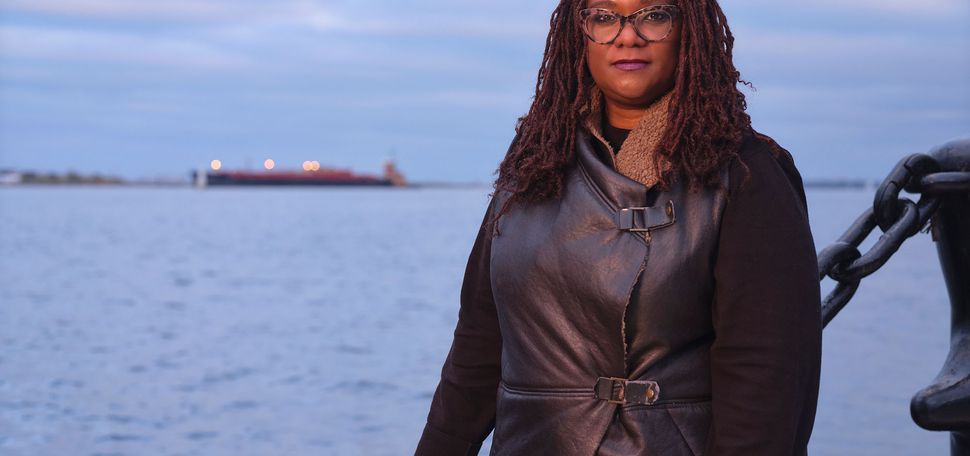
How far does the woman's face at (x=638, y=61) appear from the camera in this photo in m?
2.08

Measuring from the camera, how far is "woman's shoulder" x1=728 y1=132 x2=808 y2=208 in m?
1.95

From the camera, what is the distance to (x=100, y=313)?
22078 mm

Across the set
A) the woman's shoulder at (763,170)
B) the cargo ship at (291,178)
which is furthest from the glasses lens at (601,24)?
the cargo ship at (291,178)

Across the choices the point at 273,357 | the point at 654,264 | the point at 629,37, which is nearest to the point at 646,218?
the point at 654,264

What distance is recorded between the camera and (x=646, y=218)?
1.99 m

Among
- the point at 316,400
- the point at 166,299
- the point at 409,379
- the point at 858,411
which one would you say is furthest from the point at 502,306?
Answer: the point at 166,299

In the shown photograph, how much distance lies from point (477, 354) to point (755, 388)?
1.89 ft

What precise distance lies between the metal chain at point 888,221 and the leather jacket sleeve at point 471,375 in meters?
0.58

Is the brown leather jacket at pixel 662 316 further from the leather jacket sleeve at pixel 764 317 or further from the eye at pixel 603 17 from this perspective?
the eye at pixel 603 17

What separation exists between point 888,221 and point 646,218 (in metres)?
0.58

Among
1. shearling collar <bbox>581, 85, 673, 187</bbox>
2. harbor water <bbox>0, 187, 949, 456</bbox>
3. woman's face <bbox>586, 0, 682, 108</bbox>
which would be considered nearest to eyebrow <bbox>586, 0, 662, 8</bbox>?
woman's face <bbox>586, 0, 682, 108</bbox>

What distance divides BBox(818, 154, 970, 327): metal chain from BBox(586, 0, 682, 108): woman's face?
16.9 inches

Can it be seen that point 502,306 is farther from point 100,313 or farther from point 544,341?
point 100,313

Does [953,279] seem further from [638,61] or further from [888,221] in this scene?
[638,61]
